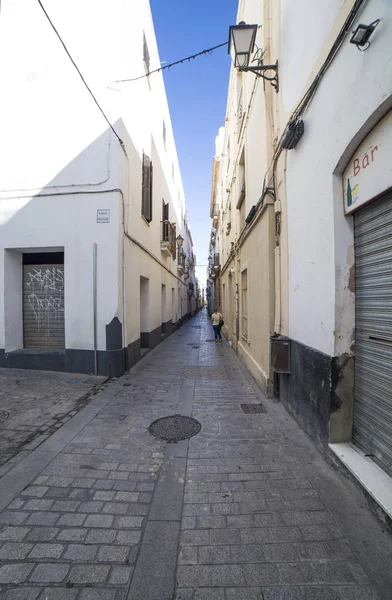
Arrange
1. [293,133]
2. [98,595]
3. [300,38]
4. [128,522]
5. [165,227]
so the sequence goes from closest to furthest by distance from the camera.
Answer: [98,595] < [128,522] < [293,133] < [300,38] < [165,227]

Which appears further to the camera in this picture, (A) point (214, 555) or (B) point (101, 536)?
(B) point (101, 536)

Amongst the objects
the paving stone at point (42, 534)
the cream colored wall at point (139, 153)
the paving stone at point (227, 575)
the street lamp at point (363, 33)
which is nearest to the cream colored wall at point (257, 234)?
the street lamp at point (363, 33)

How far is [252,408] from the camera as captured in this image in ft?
14.3

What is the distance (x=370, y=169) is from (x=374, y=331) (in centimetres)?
145

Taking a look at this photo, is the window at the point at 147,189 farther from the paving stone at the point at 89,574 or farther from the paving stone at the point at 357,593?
the paving stone at the point at 357,593

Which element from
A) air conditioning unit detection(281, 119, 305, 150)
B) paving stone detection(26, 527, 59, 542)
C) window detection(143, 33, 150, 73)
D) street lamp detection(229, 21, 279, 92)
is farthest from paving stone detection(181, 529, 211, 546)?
window detection(143, 33, 150, 73)

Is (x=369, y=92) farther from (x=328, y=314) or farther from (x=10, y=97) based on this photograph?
(x=10, y=97)

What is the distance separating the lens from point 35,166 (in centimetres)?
627

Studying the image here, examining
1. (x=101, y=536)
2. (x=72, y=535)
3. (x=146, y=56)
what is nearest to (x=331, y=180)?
(x=101, y=536)

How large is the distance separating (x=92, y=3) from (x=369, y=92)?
7.31m

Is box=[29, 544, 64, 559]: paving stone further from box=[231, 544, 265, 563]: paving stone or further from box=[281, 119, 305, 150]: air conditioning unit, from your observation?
box=[281, 119, 305, 150]: air conditioning unit

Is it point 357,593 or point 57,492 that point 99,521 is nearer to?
point 57,492

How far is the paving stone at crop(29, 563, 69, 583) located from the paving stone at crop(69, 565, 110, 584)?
6 centimetres

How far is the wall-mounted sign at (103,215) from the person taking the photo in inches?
238
